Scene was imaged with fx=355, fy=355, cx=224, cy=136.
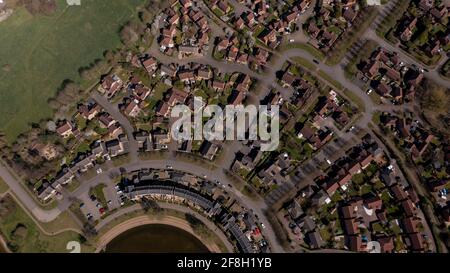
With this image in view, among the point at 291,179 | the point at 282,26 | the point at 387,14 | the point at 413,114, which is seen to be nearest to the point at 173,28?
the point at 282,26

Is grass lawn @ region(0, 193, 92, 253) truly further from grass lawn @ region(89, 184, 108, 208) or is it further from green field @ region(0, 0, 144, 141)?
green field @ region(0, 0, 144, 141)

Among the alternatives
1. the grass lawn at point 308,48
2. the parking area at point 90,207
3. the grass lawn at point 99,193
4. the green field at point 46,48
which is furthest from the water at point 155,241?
the grass lawn at point 308,48

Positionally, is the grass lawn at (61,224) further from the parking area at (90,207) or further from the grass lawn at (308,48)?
the grass lawn at (308,48)

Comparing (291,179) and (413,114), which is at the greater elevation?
(413,114)

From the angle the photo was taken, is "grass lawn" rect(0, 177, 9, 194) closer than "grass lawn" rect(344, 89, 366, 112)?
Yes

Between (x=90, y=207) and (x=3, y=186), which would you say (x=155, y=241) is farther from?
(x=3, y=186)

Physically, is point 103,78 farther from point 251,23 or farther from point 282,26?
point 282,26

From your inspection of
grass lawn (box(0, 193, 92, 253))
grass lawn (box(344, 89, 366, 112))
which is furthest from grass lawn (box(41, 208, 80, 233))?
grass lawn (box(344, 89, 366, 112))
